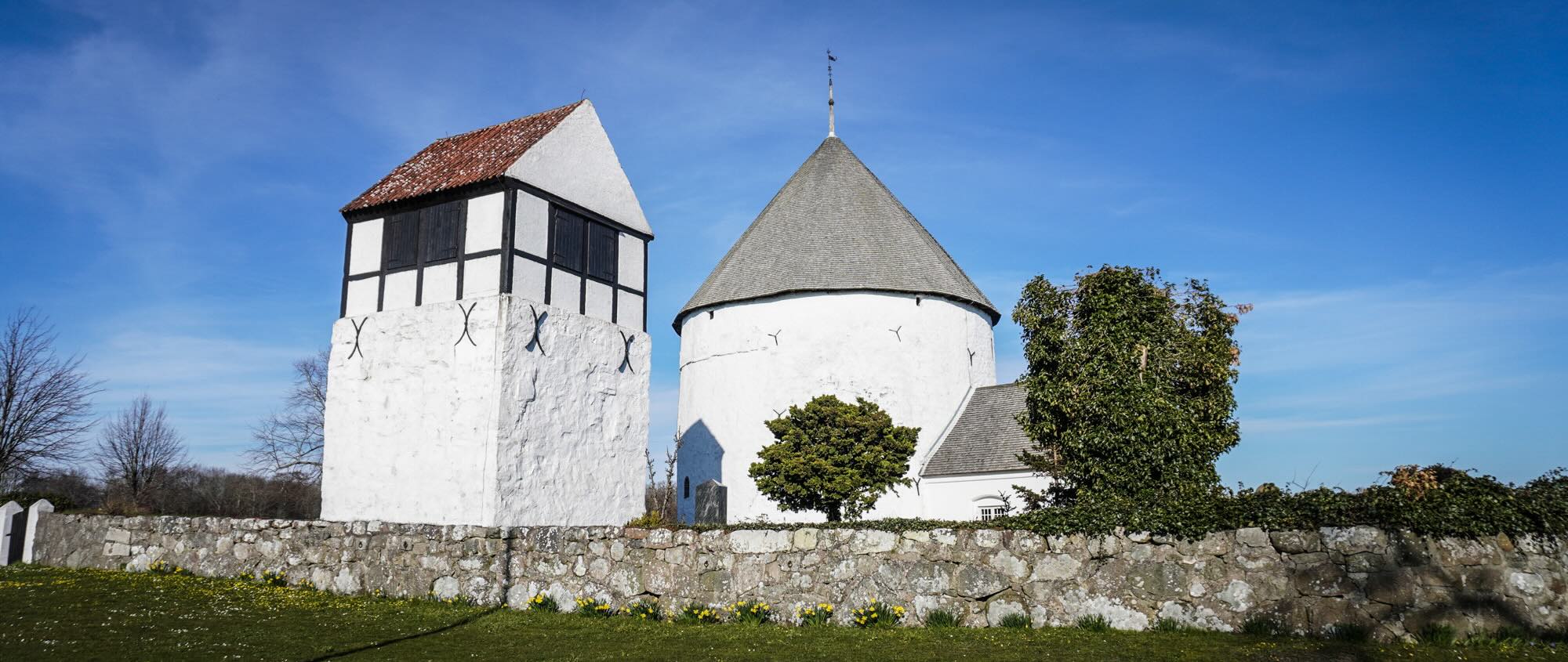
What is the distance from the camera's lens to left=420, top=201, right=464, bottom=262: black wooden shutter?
52.1ft

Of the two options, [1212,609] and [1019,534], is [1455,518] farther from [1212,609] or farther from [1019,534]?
[1019,534]

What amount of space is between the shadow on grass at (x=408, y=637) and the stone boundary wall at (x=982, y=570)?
618 millimetres

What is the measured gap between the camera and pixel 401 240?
54.1ft

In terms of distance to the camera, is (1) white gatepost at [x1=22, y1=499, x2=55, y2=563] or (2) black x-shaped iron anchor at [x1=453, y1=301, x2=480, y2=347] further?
(2) black x-shaped iron anchor at [x1=453, y1=301, x2=480, y2=347]

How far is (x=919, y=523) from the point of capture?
9617 mm

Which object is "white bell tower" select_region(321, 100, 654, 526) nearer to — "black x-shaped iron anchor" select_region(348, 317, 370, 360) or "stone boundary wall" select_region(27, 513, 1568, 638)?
"black x-shaped iron anchor" select_region(348, 317, 370, 360)

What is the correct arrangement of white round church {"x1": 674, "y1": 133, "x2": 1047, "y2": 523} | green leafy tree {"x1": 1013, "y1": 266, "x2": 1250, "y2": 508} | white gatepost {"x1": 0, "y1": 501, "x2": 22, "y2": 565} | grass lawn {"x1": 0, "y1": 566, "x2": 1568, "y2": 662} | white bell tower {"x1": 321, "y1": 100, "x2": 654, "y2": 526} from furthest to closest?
white round church {"x1": 674, "y1": 133, "x2": 1047, "y2": 523} → white bell tower {"x1": 321, "y1": 100, "x2": 654, "y2": 526} → white gatepost {"x1": 0, "y1": 501, "x2": 22, "y2": 565} → green leafy tree {"x1": 1013, "y1": 266, "x2": 1250, "y2": 508} → grass lawn {"x1": 0, "y1": 566, "x2": 1568, "y2": 662}

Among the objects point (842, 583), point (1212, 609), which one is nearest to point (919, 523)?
point (842, 583)

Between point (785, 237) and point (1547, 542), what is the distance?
19300 millimetres

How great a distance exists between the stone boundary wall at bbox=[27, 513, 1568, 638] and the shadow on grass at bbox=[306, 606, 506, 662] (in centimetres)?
62

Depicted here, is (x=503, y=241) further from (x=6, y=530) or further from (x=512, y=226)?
(x=6, y=530)

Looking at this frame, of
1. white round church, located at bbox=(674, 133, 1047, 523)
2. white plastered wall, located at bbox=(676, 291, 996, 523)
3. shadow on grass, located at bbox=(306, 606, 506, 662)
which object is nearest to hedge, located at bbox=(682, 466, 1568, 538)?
shadow on grass, located at bbox=(306, 606, 506, 662)

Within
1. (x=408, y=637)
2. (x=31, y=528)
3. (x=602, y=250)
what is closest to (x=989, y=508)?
(x=602, y=250)

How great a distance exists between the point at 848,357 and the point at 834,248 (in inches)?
128
